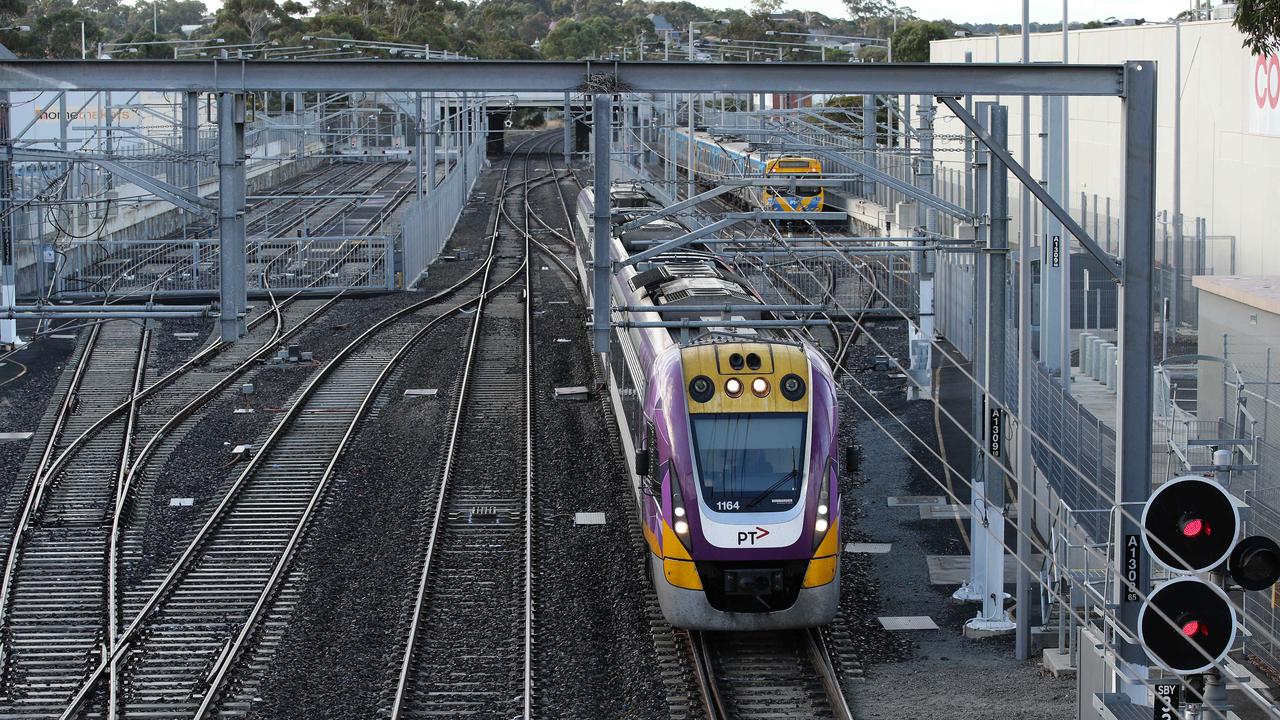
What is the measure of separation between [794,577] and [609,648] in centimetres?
182

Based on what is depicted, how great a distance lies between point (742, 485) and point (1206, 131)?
69.3 ft

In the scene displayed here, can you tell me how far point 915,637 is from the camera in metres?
14.6

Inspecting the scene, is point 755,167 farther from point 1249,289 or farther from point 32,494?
point 32,494

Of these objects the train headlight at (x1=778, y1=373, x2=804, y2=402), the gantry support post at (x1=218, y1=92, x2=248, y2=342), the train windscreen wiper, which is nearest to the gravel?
the gantry support post at (x1=218, y1=92, x2=248, y2=342)

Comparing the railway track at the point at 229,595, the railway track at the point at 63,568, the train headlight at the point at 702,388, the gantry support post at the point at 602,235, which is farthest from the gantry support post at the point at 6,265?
the train headlight at the point at 702,388

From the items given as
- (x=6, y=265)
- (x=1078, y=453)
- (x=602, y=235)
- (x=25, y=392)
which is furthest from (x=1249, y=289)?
(x=6, y=265)

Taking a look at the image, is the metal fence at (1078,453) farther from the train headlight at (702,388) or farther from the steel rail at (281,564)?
the steel rail at (281,564)

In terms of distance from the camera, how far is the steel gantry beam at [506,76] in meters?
10.9

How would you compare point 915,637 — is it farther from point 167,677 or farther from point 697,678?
point 167,677

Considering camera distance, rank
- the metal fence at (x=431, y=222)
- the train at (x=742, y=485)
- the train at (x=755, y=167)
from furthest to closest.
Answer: the train at (x=755, y=167) < the metal fence at (x=431, y=222) < the train at (x=742, y=485)

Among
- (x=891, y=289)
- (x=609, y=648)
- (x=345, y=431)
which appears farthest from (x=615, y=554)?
(x=891, y=289)

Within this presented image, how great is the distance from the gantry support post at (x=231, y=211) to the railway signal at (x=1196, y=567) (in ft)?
24.4

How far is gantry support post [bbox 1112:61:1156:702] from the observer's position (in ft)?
32.2

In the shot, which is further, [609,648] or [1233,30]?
[1233,30]
